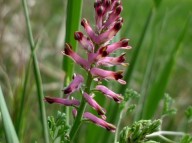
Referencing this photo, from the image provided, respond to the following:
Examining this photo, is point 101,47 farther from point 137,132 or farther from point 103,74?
point 137,132

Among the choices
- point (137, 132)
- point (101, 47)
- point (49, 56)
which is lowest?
point (137, 132)

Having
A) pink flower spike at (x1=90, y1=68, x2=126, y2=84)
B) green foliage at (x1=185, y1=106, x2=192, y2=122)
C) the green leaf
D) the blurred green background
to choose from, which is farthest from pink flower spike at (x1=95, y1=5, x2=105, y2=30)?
the blurred green background

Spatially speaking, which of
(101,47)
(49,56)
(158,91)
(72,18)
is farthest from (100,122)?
(49,56)

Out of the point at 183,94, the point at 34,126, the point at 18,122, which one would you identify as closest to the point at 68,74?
the point at 18,122

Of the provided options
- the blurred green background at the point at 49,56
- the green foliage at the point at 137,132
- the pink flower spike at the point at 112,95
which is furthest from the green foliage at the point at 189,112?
the blurred green background at the point at 49,56

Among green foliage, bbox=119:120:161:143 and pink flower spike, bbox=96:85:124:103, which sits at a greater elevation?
pink flower spike, bbox=96:85:124:103

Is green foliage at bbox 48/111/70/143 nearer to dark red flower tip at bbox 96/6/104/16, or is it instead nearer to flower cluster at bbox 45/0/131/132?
flower cluster at bbox 45/0/131/132

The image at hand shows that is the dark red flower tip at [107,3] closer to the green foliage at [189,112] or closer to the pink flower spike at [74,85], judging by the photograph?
the pink flower spike at [74,85]

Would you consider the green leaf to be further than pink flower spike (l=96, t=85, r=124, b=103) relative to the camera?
Yes
